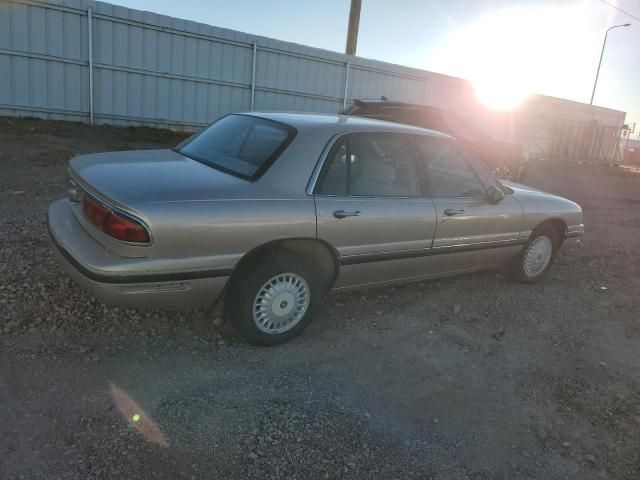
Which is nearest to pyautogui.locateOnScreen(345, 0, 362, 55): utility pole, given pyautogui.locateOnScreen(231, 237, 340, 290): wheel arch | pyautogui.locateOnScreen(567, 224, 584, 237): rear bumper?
pyautogui.locateOnScreen(567, 224, 584, 237): rear bumper

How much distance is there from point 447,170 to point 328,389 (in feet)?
7.15

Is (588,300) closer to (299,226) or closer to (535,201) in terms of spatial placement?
(535,201)

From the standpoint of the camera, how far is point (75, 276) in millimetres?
3115

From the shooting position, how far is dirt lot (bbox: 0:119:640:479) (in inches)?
99.4

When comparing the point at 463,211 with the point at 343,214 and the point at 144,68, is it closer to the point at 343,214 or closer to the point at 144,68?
the point at 343,214

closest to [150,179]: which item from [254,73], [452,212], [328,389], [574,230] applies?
[328,389]

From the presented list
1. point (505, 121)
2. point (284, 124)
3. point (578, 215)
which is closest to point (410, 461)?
point (284, 124)

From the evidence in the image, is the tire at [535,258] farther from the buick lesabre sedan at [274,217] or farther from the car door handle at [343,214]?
the car door handle at [343,214]

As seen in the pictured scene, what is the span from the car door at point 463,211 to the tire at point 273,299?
122 centimetres

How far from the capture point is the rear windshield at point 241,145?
138 inches

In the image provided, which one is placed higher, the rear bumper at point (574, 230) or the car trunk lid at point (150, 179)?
the car trunk lid at point (150, 179)

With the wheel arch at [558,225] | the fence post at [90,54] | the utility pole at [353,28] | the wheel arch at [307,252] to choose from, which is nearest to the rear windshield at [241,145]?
the wheel arch at [307,252]

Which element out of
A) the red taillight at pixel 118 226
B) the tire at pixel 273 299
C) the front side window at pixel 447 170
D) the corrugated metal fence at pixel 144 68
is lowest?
the tire at pixel 273 299

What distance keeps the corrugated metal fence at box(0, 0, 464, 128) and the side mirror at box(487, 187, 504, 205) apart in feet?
33.8
